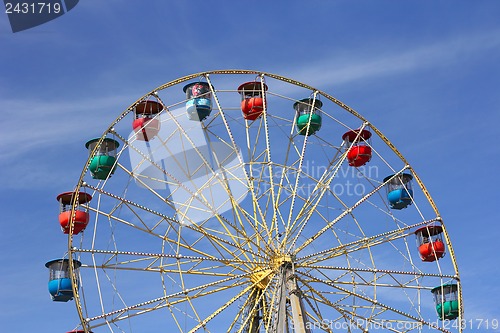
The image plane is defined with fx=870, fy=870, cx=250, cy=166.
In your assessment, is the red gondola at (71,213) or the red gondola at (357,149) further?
the red gondola at (357,149)

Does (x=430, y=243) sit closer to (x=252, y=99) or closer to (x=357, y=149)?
(x=357, y=149)

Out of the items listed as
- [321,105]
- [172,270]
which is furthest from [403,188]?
[172,270]

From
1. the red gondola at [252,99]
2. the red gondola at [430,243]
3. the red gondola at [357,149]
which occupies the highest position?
the red gondola at [252,99]

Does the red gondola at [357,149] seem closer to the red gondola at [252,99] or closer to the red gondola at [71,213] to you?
the red gondola at [252,99]

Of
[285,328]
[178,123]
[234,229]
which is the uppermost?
[178,123]

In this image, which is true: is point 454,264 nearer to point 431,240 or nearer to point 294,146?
point 431,240

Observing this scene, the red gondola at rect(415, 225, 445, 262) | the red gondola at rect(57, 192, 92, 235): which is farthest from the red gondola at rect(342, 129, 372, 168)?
the red gondola at rect(57, 192, 92, 235)

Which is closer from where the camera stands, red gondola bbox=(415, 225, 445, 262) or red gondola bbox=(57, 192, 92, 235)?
red gondola bbox=(57, 192, 92, 235)

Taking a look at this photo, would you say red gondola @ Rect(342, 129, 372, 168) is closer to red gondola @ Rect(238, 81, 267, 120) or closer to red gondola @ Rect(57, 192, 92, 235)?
red gondola @ Rect(238, 81, 267, 120)

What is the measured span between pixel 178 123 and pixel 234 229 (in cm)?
399

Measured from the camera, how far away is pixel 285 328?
78.5 ft

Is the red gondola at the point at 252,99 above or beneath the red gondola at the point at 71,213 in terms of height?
above

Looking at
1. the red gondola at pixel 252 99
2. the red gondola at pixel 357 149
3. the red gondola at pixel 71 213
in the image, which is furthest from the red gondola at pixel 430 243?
the red gondola at pixel 71 213

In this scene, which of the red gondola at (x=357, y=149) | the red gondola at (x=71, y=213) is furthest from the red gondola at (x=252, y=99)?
the red gondola at (x=71, y=213)
